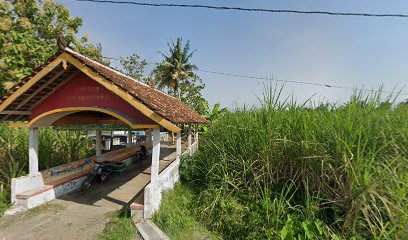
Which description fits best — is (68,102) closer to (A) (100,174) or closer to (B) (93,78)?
(B) (93,78)

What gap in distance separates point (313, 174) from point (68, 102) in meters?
6.04

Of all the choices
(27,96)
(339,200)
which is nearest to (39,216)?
(27,96)

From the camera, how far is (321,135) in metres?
3.93

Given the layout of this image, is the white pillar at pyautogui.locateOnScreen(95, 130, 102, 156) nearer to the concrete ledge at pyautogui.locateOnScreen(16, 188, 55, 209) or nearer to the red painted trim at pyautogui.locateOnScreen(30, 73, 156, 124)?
the concrete ledge at pyautogui.locateOnScreen(16, 188, 55, 209)

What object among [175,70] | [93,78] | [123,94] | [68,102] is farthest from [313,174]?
[175,70]

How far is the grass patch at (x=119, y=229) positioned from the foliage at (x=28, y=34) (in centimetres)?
733

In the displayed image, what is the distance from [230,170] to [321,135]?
2170 mm

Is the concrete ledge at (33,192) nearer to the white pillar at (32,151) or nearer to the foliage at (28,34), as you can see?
the white pillar at (32,151)

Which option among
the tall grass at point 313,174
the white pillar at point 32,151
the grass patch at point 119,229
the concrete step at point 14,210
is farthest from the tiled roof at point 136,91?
the concrete step at point 14,210

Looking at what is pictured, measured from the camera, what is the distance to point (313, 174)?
3.80 meters

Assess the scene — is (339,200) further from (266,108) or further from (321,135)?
(266,108)

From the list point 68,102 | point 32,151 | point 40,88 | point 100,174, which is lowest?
point 100,174

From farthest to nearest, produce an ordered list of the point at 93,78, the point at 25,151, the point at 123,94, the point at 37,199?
the point at 25,151 < the point at 37,199 < the point at 93,78 < the point at 123,94

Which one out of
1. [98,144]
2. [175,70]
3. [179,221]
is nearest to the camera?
[179,221]
